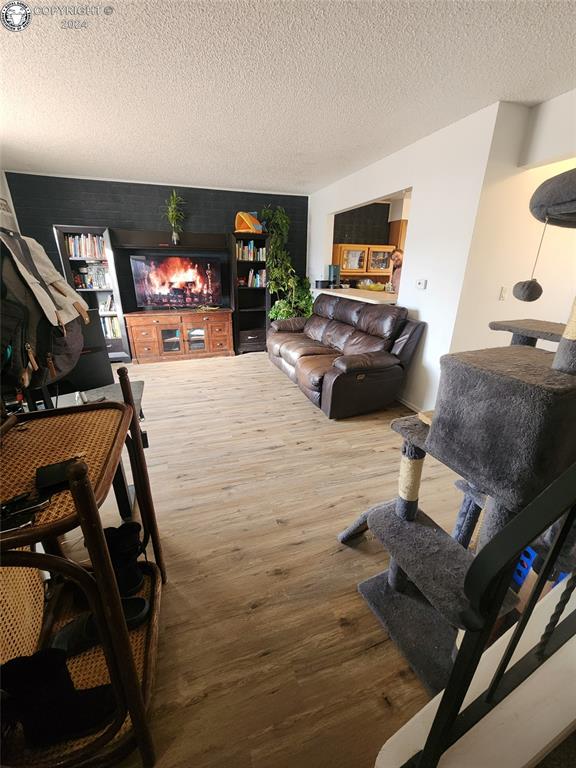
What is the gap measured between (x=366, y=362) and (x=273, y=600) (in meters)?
2.03

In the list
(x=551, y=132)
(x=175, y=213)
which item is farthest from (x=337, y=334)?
(x=175, y=213)

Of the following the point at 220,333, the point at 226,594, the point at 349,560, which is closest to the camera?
the point at 226,594

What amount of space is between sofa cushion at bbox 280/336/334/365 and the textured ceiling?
197 cm

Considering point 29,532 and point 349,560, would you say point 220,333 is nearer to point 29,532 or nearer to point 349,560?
point 349,560

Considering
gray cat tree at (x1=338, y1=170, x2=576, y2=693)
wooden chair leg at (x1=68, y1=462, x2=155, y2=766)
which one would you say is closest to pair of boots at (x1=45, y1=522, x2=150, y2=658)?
wooden chair leg at (x1=68, y1=462, x2=155, y2=766)

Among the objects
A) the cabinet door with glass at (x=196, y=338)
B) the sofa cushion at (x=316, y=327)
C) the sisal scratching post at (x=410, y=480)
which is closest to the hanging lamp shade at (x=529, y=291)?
the sisal scratching post at (x=410, y=480)

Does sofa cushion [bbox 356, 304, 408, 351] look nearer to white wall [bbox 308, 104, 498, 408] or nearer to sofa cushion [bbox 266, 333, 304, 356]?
white wall [bbox 308, 104, 498, 408]

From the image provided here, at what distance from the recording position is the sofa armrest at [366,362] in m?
2.78

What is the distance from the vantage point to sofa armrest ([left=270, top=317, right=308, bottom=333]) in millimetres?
4465

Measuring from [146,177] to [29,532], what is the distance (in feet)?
15.6

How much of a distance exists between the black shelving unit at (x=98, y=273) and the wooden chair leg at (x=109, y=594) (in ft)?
12.6

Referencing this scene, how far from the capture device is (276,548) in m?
1.60

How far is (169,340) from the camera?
4.56m

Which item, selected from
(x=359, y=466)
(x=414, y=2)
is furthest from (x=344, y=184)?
(x=359, y=466)
